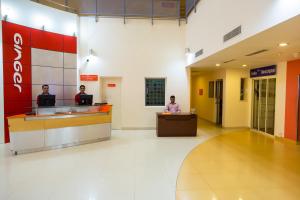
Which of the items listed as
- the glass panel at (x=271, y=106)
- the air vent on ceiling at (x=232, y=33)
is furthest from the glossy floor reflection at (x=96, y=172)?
the glass panel at (x=271, y=106)

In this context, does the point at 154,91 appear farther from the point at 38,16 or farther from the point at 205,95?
the point at 38,16

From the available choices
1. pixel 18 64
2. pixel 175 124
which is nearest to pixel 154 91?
pixel 175 124

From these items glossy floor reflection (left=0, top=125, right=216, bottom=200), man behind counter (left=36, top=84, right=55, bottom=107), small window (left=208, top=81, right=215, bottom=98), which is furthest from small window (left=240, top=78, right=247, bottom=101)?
man behind counter (left=36, top=84, right=55, bottom=107)

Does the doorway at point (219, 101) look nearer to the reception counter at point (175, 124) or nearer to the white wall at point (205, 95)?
the white wall at point (205, 95)

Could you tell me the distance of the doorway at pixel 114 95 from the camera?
8367mm

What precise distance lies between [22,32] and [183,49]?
5846 millimetres

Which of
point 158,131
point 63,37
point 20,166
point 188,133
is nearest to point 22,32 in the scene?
point 63,37

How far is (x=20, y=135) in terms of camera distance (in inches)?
193

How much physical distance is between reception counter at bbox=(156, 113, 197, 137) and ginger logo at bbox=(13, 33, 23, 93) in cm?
466

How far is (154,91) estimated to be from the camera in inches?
336

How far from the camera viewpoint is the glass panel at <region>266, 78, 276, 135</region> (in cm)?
704

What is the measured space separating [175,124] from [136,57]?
3262 mm

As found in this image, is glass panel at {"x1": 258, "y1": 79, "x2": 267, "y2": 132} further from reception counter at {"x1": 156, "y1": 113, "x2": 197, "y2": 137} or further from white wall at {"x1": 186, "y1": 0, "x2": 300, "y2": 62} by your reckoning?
white wall at {"x1": 186, "y1": 0, "x2": 300, "y2": 62}

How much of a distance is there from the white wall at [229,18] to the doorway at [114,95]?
343cm
